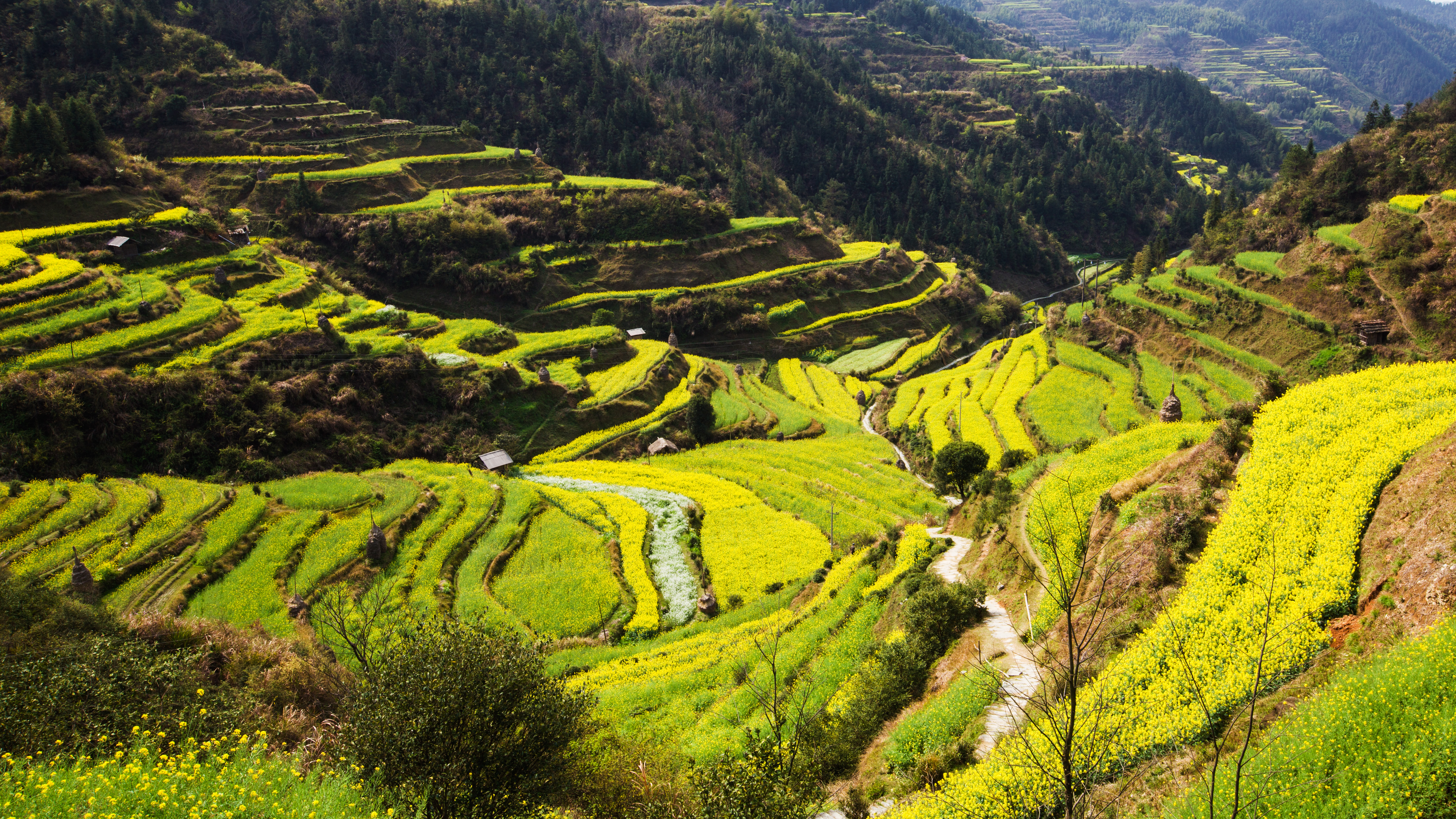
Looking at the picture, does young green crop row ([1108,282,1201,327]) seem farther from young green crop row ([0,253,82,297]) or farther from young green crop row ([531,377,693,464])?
young green crop row ([0,253,82,297])

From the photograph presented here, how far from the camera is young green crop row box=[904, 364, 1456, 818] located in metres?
15.4

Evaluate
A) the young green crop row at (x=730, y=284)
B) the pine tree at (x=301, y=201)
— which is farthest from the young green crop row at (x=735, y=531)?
the pine tree at (x=301, y=201)

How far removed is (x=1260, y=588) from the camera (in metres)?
17.7

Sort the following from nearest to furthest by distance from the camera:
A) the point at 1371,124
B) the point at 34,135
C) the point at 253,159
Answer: the point at 34,135 < the point at 1371,124 < the point at 253,159

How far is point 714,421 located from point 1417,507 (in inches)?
1895

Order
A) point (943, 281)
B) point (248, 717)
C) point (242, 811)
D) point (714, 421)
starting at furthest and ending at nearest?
point (943, 281)
point (714, 421)
point (248, 717)
point (242, 811)

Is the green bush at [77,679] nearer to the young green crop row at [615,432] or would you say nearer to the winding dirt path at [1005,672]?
the winding dirt path at [1005,672]

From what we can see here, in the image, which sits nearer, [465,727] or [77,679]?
[465,727]

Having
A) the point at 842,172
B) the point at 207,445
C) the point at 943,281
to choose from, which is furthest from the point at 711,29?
the point at 207,445

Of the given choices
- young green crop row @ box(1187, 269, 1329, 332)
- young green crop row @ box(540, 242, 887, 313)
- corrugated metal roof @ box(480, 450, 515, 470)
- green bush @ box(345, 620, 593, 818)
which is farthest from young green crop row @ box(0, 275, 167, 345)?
young green crop row @ box(1187, 269, 1329, 332)

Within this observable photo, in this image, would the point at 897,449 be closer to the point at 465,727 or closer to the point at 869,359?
the point at 869,359

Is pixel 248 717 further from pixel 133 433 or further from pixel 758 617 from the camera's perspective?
pixel 133 433

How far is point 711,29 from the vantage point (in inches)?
6811

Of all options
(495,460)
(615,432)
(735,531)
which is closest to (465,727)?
(735,531)
